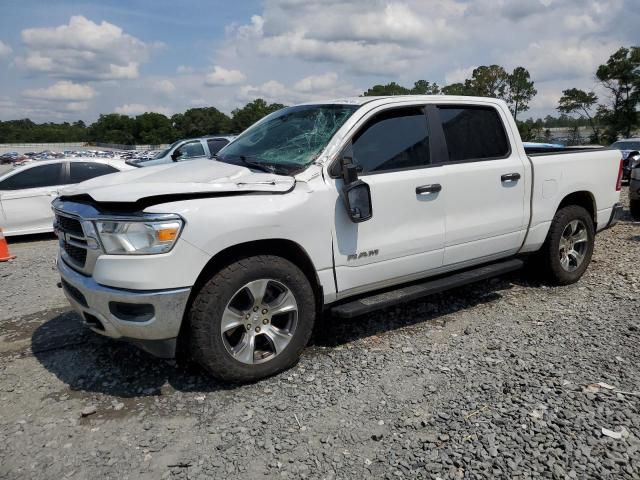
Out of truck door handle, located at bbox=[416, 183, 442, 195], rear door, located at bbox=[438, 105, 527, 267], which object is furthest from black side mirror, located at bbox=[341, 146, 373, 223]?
rear door, located at bbox=[438, 105, 527, 267]

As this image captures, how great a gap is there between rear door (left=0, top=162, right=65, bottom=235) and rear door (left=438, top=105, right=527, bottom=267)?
7.42 metres

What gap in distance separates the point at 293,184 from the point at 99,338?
7.30ft

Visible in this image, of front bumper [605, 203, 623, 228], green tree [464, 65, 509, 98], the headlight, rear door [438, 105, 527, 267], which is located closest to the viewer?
the headlight

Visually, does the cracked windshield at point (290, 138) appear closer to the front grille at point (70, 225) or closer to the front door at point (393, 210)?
the front door at point (393, 210)

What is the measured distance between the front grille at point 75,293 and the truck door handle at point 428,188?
2.52 metres

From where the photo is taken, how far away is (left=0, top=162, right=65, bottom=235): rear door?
8773 millimetres

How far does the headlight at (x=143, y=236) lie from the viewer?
3006mm

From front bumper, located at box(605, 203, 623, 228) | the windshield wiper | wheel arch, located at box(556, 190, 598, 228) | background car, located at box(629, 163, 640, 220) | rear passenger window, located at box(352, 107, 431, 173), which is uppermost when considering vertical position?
rear passenger window, located at box(352, 107, 431, 173)

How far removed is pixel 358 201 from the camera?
11.8 ft

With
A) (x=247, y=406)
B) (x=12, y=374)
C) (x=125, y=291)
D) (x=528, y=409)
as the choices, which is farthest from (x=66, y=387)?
(x=528, y=409)

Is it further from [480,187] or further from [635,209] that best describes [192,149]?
[480,187]

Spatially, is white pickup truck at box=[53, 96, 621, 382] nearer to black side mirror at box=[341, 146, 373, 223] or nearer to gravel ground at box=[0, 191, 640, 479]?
black side mirror at box=[341, 146, 373, 223]

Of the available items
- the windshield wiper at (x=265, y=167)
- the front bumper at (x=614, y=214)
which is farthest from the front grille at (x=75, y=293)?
the front bumper at (x=614, y=214)

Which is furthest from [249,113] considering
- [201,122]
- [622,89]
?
[622,89]
